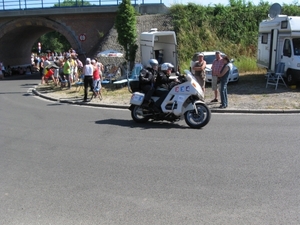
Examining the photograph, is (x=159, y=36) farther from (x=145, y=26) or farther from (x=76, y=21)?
(x=76, y=21)

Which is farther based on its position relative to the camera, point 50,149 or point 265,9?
point 265,9

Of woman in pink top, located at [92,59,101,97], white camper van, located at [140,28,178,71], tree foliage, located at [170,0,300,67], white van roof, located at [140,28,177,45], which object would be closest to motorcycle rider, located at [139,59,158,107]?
woman in pink top, located at [92,59,101,97]

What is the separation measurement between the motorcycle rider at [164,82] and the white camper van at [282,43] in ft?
26.3

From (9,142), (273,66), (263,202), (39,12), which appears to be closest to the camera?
(263,202)

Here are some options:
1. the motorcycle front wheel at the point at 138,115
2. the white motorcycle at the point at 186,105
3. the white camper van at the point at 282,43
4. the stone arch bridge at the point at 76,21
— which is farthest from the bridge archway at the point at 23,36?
the white motorcycle at the point at 186,105

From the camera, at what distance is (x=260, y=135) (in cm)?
829

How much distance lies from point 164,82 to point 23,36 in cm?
3476

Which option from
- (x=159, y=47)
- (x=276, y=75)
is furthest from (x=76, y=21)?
(x=276, y=75)

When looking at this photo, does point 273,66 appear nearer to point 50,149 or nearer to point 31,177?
point 50,149

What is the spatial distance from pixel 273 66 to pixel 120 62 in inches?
490

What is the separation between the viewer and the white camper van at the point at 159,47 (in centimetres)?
1943

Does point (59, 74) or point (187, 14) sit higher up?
point (187, 14)

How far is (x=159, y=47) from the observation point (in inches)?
822

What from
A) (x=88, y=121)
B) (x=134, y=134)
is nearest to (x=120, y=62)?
(x=88, y=121)
